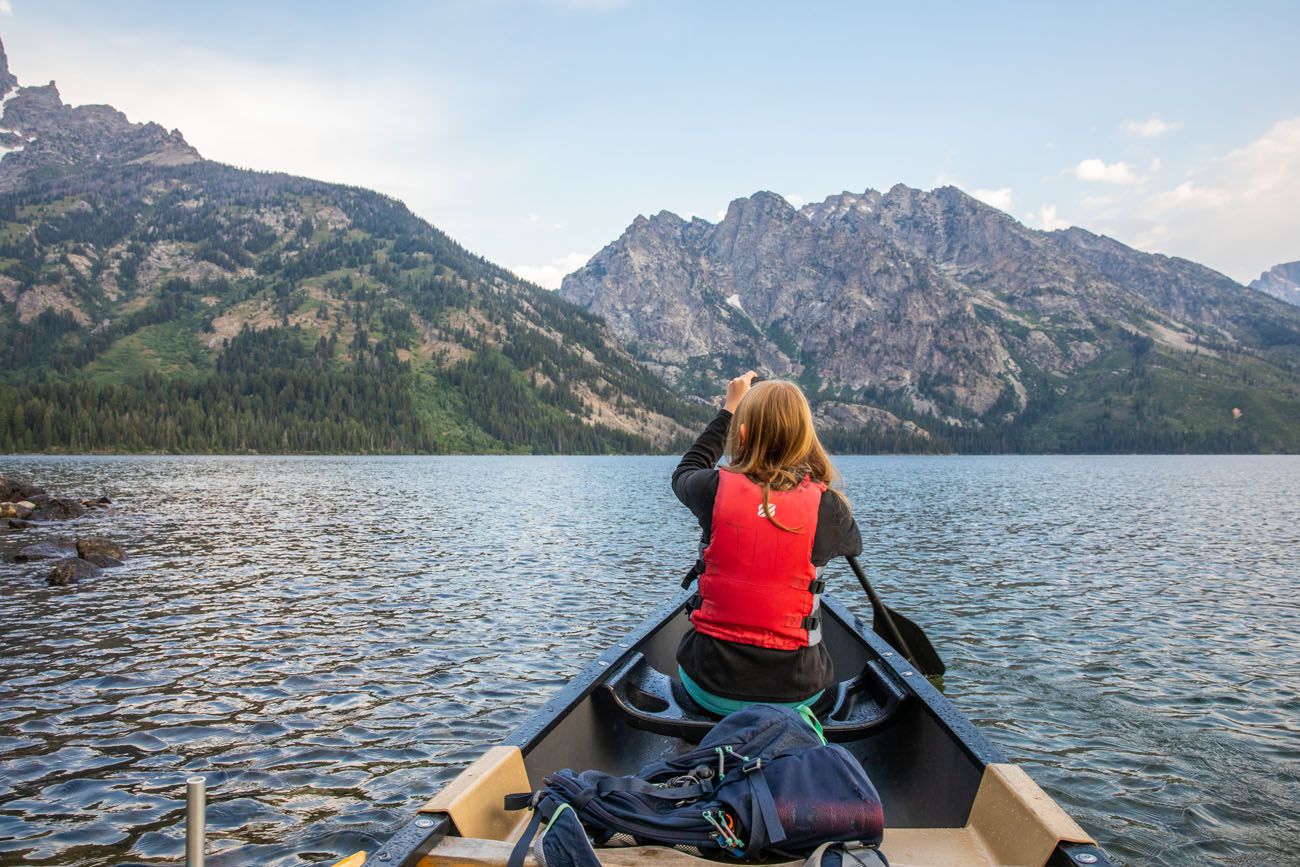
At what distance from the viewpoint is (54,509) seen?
156 feet

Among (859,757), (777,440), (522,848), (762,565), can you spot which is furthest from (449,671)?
(522,848)

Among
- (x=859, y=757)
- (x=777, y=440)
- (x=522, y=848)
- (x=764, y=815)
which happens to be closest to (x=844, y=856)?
(x=764, y=815)

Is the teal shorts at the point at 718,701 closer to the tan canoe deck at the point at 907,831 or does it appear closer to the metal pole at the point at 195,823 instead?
the tan canoe deck at the point at 907,831

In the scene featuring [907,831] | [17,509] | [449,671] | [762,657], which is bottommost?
[17,509]

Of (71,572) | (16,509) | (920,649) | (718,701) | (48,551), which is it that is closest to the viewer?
(718,701)

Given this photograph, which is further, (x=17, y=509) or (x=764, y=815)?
(x=17, y=509)

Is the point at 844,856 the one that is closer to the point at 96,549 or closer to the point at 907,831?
the point at 907,831

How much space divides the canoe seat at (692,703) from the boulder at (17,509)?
5034cm

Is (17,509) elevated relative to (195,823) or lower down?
lower down

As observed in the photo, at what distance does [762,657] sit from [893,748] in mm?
2853

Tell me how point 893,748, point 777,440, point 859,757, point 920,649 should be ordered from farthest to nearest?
point 920,649
point 859,757
point 893,748
point 777,440

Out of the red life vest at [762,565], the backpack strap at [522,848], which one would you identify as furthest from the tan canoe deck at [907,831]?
the red life vest at [762,565]

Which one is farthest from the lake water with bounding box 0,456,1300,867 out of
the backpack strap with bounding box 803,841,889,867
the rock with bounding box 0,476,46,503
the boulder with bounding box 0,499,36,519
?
the rock with bounding box 0,476,46,503

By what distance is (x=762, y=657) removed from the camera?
673 cm
